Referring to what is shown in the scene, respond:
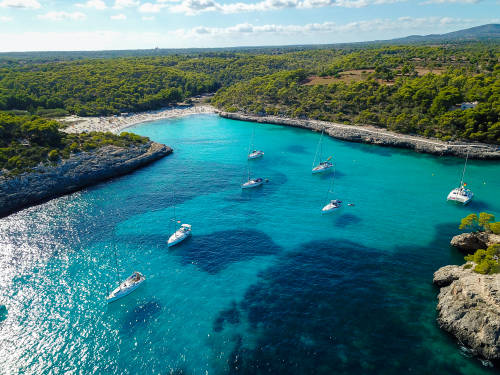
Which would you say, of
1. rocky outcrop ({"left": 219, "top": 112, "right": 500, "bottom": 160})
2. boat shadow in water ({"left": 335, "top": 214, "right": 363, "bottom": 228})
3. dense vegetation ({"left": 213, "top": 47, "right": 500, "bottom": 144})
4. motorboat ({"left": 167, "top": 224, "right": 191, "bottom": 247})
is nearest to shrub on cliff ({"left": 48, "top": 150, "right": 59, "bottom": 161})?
motorboat ({"left": 167, "top": 224, "right": 191, "bottom": 247})

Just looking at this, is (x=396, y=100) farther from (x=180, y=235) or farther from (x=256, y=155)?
(x=180, y=235)

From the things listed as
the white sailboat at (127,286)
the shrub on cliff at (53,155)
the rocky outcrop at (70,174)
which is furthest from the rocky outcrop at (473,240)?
the shrub on cliff at (53,155)

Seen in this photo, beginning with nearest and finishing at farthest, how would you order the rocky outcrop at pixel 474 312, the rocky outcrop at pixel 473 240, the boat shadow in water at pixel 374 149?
the rocky outcrop at pixel 474 312
the rocky outcrop at pixel 473 240
the boat shadow in water at pixel 374 149

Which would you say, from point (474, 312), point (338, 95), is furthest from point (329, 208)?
point (338, 95)

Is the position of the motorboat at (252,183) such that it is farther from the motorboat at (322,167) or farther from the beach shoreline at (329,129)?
the beach shoreline at (329,129)

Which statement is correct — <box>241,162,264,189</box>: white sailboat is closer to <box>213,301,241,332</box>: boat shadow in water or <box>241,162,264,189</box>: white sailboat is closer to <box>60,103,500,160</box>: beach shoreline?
<box>213,301,241,332</box>: boat shadow in water

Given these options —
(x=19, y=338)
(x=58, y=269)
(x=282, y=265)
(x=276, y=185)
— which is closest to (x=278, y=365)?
(x=282, y=265)

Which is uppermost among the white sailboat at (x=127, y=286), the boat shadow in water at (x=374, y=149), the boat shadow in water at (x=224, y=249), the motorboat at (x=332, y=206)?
the boat shadow in water at (x=374, y=149)
